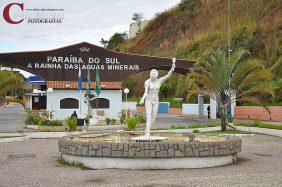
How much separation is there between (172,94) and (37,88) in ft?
55.8

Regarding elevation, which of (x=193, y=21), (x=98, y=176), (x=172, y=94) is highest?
(x=193, y=21)

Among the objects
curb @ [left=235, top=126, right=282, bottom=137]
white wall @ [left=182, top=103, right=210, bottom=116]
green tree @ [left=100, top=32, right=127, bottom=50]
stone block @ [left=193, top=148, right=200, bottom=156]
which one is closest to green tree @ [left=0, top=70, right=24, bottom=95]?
curb @ [left=235, top=126, right=282, bottom=137]

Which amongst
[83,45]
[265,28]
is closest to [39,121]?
[83,45]

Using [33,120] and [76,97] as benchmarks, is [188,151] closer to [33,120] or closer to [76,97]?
[33,120]

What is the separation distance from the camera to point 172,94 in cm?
6284

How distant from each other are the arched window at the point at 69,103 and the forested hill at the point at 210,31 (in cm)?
1742

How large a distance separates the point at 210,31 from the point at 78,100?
3022cm

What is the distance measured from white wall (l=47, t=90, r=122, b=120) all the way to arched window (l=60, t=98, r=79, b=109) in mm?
238

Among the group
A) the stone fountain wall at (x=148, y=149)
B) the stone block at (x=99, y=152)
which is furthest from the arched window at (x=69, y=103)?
the stone block at (x=99, y=152)

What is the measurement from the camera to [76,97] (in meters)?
38.8

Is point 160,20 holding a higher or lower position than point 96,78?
higher

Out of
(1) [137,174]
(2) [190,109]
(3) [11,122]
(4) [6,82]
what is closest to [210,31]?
(2) [190,109]

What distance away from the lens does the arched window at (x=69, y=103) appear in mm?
38531

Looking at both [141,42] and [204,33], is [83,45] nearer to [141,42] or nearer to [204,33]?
[204,33]
